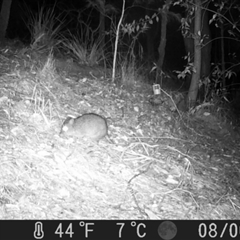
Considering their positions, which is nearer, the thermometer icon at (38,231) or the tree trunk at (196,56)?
the thermometer icon at (38,231)

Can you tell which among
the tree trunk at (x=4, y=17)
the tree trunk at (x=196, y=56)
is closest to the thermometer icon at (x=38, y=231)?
the tree trunk at (x=196, y=56)

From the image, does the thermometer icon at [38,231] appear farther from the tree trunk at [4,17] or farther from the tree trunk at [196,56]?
the tree trunk at [4,17]

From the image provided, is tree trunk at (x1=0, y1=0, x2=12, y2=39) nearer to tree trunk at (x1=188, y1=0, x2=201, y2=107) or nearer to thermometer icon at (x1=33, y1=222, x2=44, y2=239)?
tree trunk at (x1=188, y1=0, x2=201, y2=107)

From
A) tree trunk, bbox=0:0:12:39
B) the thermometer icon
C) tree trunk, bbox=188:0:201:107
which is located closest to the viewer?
the thermometer icon

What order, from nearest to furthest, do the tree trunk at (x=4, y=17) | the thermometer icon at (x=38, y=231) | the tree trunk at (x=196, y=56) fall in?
the thermometer icon at (x=38, y=231) → the tree trunk at (x=196, y=56) → the tree trunk at (x=4, y=17)

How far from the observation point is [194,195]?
12.7 ft

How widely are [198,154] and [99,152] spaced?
1428 millimetres

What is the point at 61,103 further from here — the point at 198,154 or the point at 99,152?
the point at 198,154

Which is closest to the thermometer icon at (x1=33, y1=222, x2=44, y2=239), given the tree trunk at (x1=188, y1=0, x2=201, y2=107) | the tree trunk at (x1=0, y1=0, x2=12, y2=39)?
the tree trunk at (x1=188, y1=0, x2=201, y2=107)

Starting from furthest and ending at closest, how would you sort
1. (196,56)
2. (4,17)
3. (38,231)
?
(4,17) < (196,56) < (38,231)

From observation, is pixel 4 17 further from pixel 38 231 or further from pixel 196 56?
pixel 38 231

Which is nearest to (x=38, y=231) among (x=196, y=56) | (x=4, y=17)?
(x=196, y=56)

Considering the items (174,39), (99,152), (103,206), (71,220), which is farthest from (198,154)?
(174,39)

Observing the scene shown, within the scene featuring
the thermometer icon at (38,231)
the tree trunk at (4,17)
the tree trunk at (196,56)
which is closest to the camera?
the thermometer icon at (38,231)
